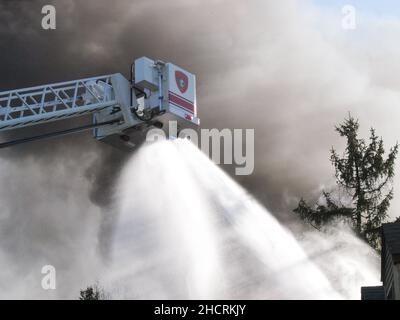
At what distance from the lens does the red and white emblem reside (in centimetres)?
1767

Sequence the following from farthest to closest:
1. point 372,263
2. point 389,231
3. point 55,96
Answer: point 372,263 → point 389,231 → point 55,96

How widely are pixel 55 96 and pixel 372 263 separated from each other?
21.2 meters

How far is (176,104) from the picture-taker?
17.4m

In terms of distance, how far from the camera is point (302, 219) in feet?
116

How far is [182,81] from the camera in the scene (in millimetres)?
17828

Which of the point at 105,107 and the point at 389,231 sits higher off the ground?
the point at 105,107

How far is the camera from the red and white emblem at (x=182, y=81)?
696 inches

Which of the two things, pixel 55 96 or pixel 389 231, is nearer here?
pixel 55 96

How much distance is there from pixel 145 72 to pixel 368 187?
21.4 meters
